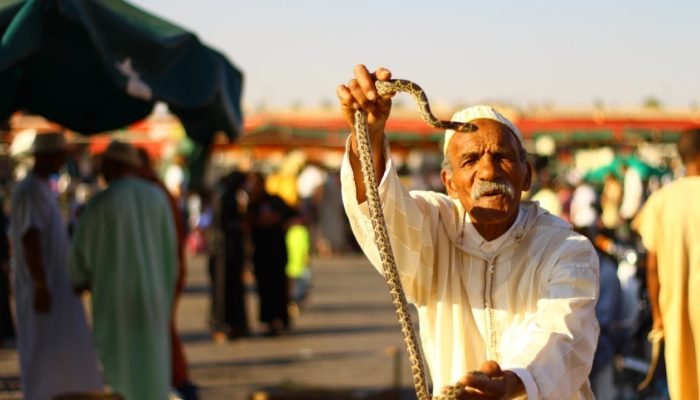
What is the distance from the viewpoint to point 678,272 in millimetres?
6383

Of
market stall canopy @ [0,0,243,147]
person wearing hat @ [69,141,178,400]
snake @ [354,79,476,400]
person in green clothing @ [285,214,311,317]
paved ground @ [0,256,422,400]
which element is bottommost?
paved ground @ [0,256,422,400]

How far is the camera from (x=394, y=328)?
1491cm

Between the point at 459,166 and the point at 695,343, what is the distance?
9.50 feet

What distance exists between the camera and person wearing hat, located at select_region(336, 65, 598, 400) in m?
3.51

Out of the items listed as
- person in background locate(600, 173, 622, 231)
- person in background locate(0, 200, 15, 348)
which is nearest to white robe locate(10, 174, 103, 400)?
person in background locate(0, 200, 15, 348)

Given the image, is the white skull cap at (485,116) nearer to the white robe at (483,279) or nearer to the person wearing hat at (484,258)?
the person wearing hat at (484,258)

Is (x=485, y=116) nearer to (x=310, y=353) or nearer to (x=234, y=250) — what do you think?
(x=310, y=353)

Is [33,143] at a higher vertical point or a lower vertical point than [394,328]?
higher

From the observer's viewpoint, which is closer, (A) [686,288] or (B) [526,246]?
(B) [526,246]

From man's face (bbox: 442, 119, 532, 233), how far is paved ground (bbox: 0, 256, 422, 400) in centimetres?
449

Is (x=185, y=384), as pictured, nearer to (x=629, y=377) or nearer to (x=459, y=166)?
(x=629, y=377)

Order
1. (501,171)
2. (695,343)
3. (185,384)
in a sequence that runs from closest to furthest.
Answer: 1. (501,171)
2. (695,343)
3. (185,384)

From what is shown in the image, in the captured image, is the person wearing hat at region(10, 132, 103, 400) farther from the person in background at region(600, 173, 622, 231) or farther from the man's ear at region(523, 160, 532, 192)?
the person in background at region(600, 173, 622, 231)

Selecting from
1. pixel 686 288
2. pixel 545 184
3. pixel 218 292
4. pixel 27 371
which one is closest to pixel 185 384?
pixel 27 371
